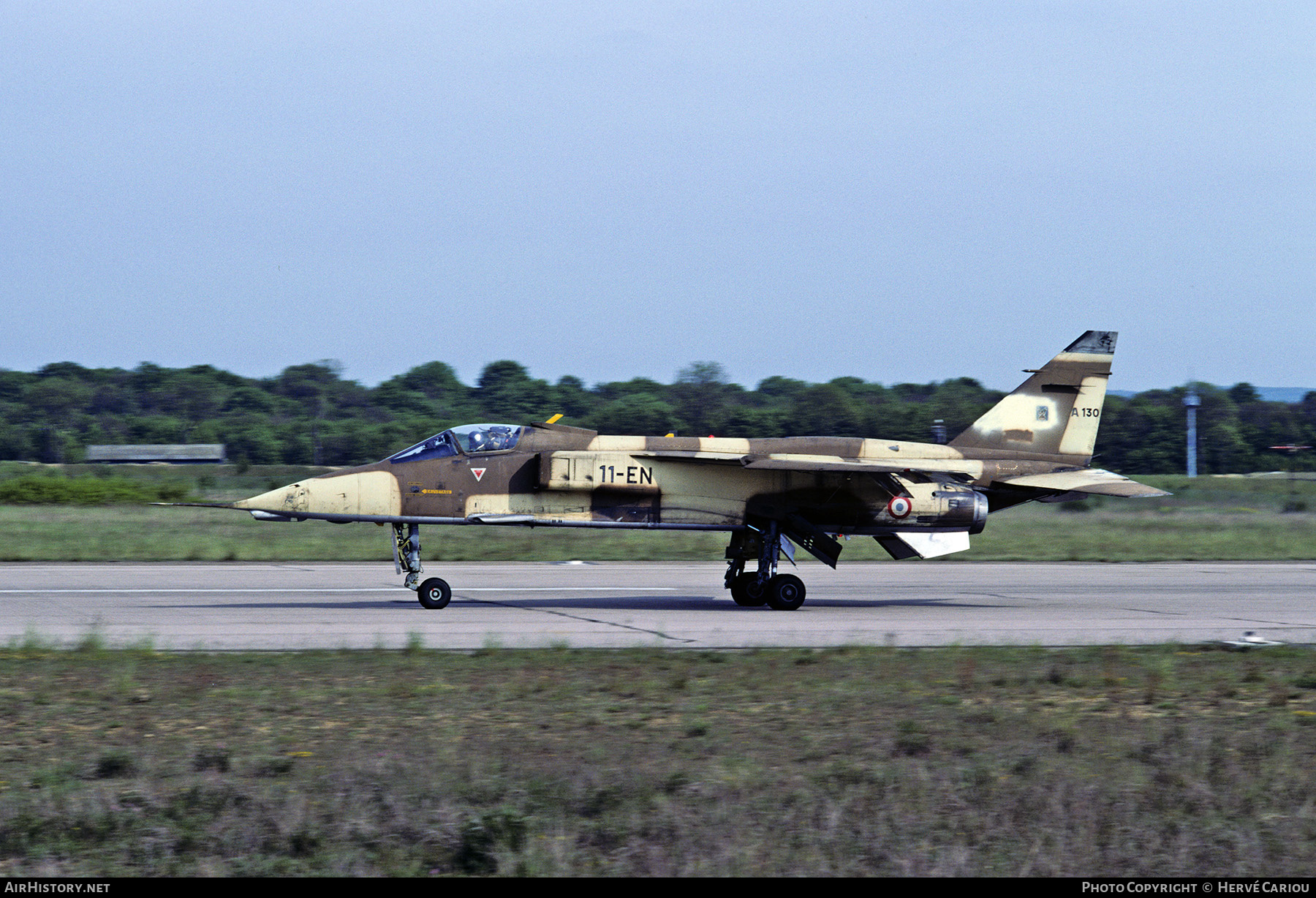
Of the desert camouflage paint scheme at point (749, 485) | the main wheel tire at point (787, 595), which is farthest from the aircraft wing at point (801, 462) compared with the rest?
the main wheel tire at point (787, 595)

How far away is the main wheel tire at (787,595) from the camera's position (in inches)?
694

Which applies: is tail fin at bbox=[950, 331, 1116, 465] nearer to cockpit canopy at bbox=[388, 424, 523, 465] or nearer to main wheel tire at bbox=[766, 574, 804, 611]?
main wheel tire at bbox=[766, 574, 804, 611]

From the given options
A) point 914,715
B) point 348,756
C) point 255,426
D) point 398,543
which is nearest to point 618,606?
point 398,543

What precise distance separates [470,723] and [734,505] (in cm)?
947

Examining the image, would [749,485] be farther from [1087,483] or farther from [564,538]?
[564,538]

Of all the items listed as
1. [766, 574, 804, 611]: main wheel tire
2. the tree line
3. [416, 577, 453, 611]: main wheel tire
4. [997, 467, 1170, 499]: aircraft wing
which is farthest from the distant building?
[997, 467, 1170, 499]: aircraft wing

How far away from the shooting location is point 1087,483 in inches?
719

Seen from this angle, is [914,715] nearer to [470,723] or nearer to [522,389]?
[470,723]

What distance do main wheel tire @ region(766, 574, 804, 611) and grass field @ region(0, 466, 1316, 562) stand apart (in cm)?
995

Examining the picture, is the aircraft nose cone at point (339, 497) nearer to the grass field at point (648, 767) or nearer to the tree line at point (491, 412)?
the grass field at point (648, 767)

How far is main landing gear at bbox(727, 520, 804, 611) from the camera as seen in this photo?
17.7m

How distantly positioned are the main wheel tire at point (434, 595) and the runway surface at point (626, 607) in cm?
14

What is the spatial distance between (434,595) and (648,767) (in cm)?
964

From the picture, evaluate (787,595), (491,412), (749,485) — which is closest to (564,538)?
(749,485)
